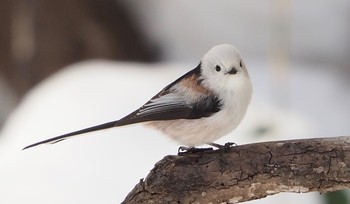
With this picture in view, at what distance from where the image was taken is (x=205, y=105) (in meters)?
1.25

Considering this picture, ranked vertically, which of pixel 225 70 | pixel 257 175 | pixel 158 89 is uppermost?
pixel 158 89

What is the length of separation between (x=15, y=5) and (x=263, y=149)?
5.59ft

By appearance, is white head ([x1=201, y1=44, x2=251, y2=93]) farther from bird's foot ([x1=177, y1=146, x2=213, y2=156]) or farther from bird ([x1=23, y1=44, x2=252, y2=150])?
bird's foot ([x1=177, y1=146, x2=213, y2=156])

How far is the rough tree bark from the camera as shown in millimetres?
1247

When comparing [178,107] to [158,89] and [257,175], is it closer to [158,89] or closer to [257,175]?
[257,175]

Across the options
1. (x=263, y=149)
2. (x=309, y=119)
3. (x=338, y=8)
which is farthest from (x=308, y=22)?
(x=263, y=149)

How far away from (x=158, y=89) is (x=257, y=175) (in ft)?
3.52

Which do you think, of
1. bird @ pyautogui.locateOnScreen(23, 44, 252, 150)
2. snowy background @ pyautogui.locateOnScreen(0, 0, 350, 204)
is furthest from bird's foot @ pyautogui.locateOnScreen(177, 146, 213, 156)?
snowy background @ pyautogui.locateOnScreen(0, 0, 350, 204)

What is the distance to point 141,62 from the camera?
2.88 meters

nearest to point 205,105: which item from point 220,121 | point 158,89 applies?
point 220,121

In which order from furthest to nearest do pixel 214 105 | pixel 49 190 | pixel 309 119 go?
pixel 309 119 < pixel 49 190 < pixel 214 105

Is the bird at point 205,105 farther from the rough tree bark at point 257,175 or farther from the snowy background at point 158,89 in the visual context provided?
the snowy background at point 158,89

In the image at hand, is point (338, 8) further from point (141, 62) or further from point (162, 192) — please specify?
point (162, 192)

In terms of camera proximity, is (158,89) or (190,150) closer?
(190,150)
